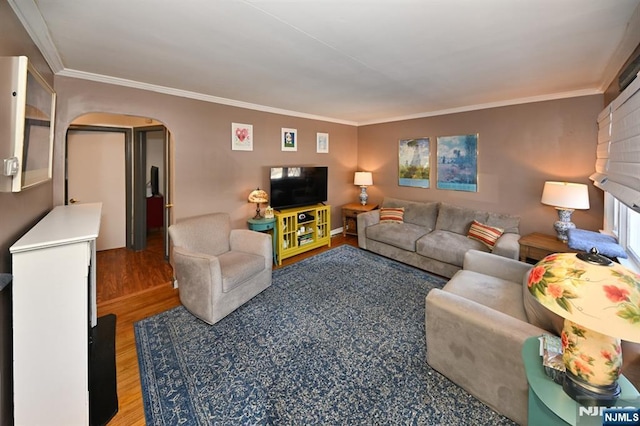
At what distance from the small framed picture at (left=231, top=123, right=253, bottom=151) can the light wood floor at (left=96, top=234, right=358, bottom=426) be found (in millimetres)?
1831

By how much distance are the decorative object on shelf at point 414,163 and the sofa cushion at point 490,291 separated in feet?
8.34

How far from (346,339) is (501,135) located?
11.7 ft

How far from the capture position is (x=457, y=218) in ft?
12.8

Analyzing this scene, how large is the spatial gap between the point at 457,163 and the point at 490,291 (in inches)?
105

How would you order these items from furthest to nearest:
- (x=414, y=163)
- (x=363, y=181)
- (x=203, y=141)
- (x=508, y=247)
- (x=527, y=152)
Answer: (x=363, y=181)
(x=414, y=163)
(x=527, y=152)
(x=203, y=141)
(x=508, y=247)

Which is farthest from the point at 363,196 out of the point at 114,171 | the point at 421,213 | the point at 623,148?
the point at 114,171

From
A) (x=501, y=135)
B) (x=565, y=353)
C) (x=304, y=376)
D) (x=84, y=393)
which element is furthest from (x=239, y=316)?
(x=501, y=135)

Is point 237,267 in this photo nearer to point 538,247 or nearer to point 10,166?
point 10,166

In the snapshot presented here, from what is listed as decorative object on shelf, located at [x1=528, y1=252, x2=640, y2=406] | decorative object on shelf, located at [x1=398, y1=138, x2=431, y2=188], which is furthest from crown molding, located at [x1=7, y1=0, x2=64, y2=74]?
decorative object on shelf, located at [x1=398, y1=138, x2=431, y2=188]

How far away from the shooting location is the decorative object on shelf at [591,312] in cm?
86

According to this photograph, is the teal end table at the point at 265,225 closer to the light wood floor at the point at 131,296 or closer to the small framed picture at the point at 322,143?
the light wood floor at the point at 131,296

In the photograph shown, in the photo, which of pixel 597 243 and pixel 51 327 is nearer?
pixel 51 327

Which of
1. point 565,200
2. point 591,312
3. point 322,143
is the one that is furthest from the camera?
point 322,143

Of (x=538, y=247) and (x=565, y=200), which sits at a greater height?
(x=565, y=200)
